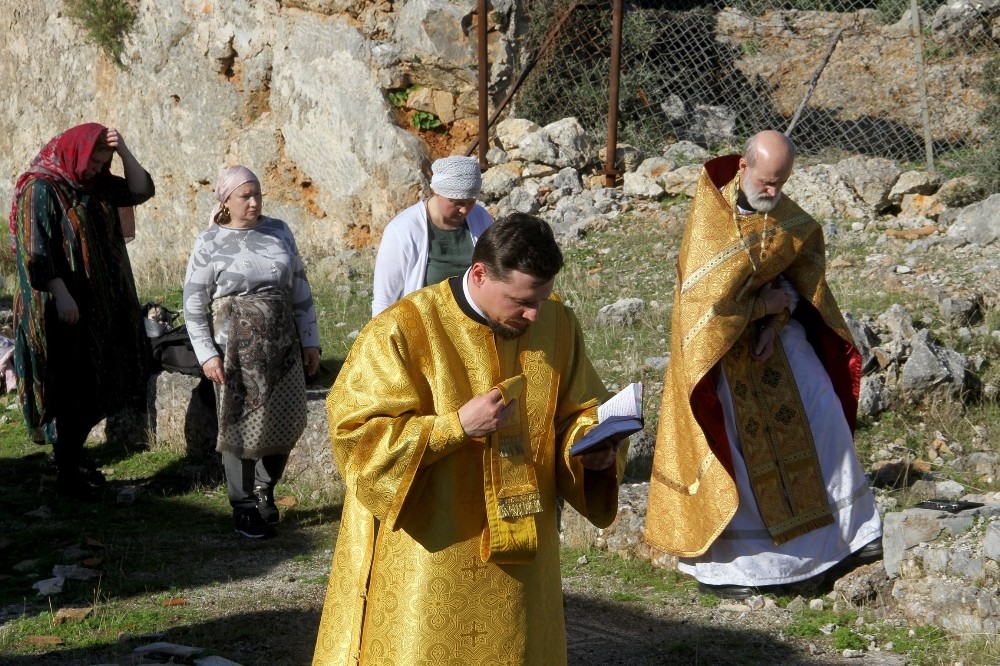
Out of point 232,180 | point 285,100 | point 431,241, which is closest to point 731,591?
point 431,241

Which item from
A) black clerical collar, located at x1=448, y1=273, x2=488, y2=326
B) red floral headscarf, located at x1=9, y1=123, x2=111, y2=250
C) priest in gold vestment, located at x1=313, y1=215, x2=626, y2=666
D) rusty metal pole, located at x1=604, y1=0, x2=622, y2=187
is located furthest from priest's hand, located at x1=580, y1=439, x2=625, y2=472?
Result: rusty metal pole, located at x1=604, y1=0, x2=622, y2=187

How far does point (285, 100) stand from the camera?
1382 cm

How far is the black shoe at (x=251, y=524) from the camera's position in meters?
6.34

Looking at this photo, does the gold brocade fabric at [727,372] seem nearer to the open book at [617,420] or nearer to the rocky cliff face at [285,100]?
the open book at [617,420]

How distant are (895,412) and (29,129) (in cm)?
1449

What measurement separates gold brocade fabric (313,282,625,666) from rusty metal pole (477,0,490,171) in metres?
9.36

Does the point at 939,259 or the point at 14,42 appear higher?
the point at 14,42

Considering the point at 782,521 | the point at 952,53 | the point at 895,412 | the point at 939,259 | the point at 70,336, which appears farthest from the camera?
the point at 952,53

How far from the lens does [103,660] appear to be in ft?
15.7

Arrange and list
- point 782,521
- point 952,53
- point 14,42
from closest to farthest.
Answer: point 782,521
point 952,53
point 14,42

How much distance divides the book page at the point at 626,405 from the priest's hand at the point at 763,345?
2555 millimetres

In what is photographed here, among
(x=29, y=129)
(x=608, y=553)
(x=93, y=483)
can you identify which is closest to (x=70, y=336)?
(x=93, y=483)

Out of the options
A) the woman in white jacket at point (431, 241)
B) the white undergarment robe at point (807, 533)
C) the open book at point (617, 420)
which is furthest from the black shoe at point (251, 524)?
the open book at point (617, 420)

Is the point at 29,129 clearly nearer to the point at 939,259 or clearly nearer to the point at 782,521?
the point at 939,259
